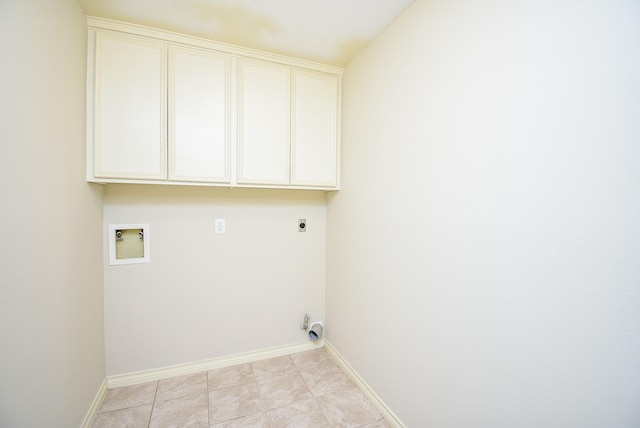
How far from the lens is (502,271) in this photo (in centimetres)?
104

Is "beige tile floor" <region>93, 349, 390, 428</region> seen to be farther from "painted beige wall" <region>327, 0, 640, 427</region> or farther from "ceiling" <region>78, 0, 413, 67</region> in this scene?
"ceiling" <region>78, 0, 413, 67</region>

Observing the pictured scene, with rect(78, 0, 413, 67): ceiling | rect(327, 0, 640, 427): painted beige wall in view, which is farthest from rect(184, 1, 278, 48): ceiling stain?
rect(327, 0, 640, 427): painted beige wall

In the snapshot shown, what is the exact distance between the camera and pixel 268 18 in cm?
163

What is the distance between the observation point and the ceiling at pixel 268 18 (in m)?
1.51

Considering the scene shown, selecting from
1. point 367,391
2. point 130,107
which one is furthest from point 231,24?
point 367,391

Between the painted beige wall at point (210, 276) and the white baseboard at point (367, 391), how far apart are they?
1.07 feet

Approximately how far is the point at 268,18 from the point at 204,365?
2542mm

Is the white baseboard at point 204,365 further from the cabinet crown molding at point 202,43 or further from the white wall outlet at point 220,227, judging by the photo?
the cabinet crown molding at point 202,43

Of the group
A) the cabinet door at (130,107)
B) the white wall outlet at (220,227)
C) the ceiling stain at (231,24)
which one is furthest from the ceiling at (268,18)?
the white wall outlet at (220,227)

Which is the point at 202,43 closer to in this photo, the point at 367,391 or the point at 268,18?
the point at 268,18

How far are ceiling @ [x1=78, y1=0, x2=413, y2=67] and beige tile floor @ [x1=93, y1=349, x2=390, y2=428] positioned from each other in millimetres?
2457

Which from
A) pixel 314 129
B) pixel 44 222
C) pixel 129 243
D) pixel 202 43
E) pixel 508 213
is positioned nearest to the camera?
pixel 508 213

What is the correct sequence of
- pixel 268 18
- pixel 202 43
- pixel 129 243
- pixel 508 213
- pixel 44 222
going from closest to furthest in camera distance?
pixel 508 213
pixel 44 222
pixel 268 18
pixel 202 43
pixel 129 243

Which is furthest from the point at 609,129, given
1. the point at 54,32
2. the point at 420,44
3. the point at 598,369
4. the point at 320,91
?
the point at 54,32
